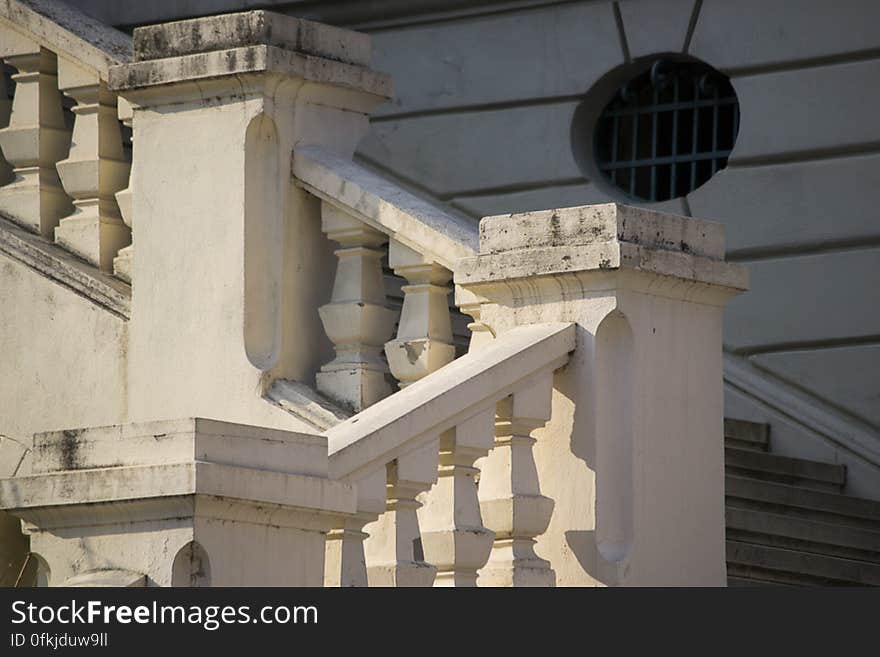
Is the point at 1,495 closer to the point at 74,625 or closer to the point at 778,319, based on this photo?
the point at 74,625

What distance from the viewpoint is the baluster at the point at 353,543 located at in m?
5.65

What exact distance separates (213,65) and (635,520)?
1968mm

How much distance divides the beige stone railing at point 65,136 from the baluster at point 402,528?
2119 mm

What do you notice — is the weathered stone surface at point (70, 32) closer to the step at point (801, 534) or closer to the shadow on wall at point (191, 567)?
the step at point (801, 534)

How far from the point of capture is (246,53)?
710cm

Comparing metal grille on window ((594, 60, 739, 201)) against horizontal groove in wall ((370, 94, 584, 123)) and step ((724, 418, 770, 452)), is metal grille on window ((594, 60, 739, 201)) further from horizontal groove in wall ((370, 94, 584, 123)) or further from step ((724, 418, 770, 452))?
step ((724, 418, 770, 452))

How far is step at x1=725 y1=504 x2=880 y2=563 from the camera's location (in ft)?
28.5

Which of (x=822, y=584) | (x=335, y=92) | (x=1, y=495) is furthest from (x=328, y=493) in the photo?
(x=822, y=584)

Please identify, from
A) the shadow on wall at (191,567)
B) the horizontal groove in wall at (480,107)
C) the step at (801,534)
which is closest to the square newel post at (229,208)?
the shadow on wall at (191,567)

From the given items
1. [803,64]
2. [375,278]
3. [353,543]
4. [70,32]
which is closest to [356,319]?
[375,278]

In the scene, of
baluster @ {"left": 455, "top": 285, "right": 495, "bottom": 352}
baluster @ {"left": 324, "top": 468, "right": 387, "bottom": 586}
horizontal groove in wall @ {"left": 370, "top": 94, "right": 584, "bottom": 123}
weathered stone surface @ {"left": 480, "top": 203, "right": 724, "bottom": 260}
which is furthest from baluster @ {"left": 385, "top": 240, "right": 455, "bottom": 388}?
horizontal groove in wall @ {"left": 370, "top": 94, "right": 584, "bottom": 123}

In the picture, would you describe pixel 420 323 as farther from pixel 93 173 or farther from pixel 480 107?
pixel 480 107

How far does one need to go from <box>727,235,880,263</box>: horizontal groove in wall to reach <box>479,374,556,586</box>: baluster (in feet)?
17.0

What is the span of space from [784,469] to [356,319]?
3700mm
